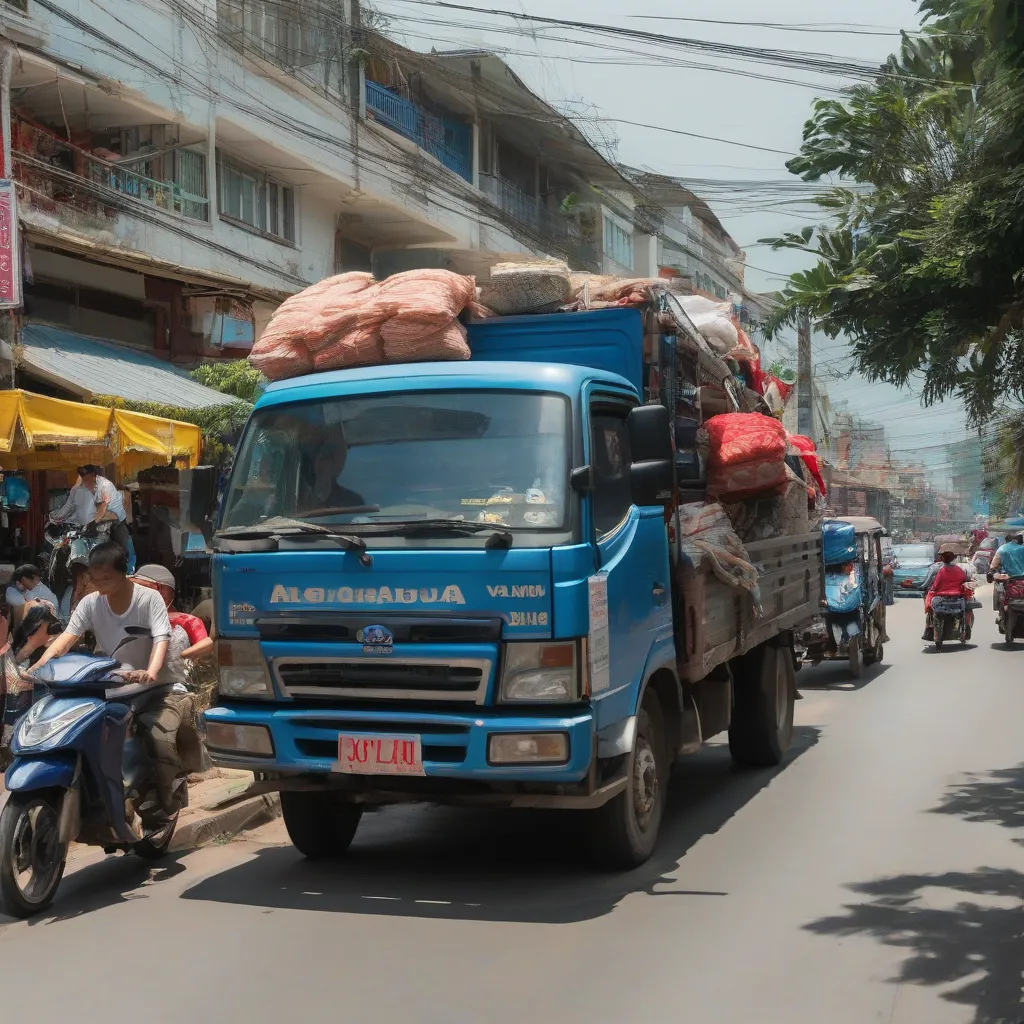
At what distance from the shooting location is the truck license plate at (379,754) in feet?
18.2

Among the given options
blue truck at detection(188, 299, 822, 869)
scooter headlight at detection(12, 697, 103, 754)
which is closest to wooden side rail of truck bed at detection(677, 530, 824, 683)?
blue truck at detection(188, 299, 822, 869)

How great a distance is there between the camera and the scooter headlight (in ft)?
18.2

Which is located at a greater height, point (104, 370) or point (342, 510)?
point (104, 370)

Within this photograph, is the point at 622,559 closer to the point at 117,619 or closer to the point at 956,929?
the point at 956,929

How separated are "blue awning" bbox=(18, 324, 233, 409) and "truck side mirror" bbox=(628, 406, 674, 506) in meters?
9.10

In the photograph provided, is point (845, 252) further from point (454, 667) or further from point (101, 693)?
point (101, 693)

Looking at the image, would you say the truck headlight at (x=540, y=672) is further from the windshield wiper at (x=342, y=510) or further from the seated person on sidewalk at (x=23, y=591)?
the seated person on sidewalk at (x=23, y=591)

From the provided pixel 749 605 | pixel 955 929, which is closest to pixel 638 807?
pixel 955 929

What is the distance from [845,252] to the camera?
589cm

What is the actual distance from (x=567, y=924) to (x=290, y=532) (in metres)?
2.10

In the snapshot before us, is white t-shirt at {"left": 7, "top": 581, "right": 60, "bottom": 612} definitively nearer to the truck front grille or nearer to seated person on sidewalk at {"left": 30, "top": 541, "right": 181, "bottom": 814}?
seated person on sidewalk at {"left": 30, "top": 541, "right": 181, "bottom": 814}

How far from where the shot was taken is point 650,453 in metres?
6.01

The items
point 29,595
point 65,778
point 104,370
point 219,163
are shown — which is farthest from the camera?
point 219,163

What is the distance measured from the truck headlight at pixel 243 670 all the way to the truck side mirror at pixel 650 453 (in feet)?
6.27
